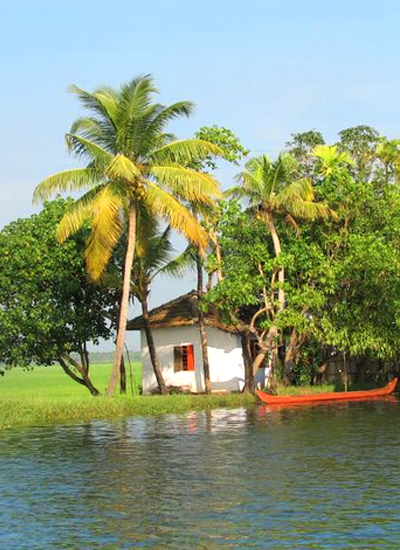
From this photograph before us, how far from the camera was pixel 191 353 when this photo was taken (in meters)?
39.8

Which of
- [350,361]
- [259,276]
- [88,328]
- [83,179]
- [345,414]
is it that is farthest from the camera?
[350,361]

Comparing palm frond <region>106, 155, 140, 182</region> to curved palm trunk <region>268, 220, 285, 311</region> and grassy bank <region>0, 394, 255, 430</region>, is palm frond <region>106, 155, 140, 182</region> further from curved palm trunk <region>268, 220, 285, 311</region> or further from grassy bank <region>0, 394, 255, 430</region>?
grassy bank <region>0, 394, 255, 430</region>

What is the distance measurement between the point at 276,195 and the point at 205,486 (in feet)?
65.0

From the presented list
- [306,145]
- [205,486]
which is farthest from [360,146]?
[205,486]

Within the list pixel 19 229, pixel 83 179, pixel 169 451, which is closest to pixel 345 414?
pixel 169 451

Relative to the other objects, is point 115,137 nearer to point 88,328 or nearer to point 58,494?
point 88,328

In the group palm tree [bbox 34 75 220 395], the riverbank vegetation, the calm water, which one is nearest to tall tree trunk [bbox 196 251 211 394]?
the riverbank vegetation

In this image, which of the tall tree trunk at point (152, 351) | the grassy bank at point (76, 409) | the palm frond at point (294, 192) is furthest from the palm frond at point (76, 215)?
the palm frond at point (294, 192)

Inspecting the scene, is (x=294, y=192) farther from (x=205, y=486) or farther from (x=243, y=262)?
(x=205, y=486)

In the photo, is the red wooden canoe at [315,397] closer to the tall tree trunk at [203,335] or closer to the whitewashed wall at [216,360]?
the tall tree trunk at [203,335]

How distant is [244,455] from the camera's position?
20688 mm

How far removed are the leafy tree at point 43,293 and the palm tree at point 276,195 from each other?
7080 mm

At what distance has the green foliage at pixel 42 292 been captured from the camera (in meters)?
Result: 35.5

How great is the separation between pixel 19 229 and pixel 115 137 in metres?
7.03
